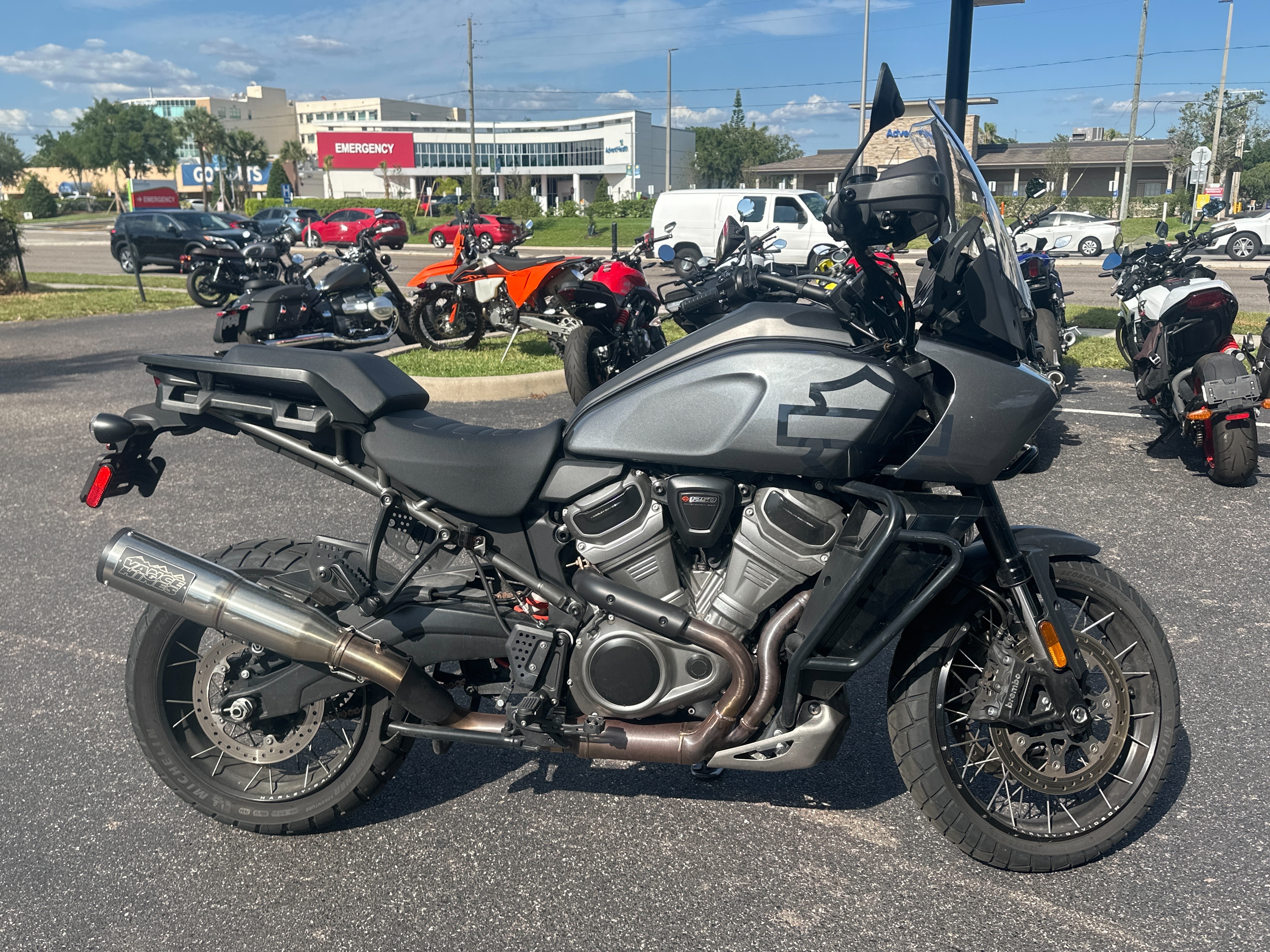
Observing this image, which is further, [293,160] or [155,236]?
[293,160]

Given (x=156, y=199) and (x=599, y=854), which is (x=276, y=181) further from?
(x=599, y=854)

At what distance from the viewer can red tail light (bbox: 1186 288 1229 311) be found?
626cm

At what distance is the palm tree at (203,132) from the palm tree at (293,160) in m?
5.85

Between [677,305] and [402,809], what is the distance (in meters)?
2.58

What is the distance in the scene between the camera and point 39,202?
81.1 m

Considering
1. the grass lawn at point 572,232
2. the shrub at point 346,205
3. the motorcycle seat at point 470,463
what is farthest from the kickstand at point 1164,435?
the shrub at point 346,205

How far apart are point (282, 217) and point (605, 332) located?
40035 mm

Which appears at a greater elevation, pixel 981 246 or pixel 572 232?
pixel 572 232

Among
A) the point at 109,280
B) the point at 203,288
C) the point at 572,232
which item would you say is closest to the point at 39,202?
the point at 572,232

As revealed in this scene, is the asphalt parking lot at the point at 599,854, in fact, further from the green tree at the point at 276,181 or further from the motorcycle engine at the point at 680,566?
the green tree at the point at 276,181

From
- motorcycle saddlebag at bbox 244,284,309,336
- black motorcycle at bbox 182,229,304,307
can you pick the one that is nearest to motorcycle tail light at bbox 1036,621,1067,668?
motorcycle saddlebag at bbox 244,284,309,336

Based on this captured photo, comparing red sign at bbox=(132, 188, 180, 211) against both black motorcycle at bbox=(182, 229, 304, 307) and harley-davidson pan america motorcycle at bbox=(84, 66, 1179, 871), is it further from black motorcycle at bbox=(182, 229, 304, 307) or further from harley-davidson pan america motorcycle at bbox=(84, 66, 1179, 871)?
harley-davidson pan america motorcycle at bbox=(84, 66, 1179, 871)

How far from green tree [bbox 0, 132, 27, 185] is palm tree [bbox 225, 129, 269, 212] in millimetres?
19262

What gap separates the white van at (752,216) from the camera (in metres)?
21.3
